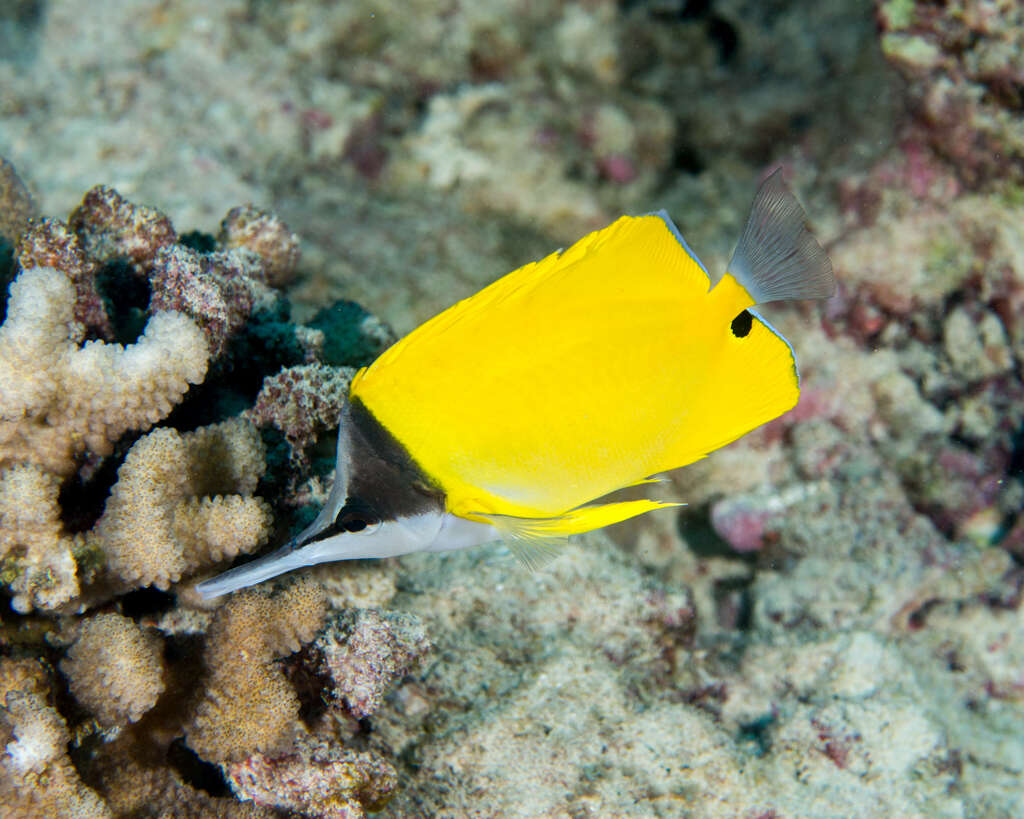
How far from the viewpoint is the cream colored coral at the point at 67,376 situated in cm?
203

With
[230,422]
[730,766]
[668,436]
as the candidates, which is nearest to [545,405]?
[668,436]

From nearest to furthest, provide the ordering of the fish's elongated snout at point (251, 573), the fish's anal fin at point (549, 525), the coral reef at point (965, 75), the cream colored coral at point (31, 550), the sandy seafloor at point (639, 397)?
the fish's elongated snout at point (251, 573) → the fish's anal fin at point (549, 525) → the cream colored coral at point (31, 550) → the sandy seafloor at point (639, 397) → the coral reef at point (965, 75)

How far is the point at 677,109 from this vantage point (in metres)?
5.54

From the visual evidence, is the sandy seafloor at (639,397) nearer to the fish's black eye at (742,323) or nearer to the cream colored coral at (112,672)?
the cream colored coral at (112,672)

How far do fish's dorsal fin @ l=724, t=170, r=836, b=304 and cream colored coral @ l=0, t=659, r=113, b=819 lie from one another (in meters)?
2.07

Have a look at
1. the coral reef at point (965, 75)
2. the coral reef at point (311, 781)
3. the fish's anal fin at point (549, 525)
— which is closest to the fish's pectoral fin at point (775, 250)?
the fish's anal fin at point (549, 525)

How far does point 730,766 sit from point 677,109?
184 inches

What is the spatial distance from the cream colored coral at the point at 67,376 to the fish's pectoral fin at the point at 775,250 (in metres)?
1.57

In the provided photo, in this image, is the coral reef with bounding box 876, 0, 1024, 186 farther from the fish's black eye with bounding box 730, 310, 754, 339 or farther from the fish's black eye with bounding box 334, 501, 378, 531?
the fish's black eye with bounding box 334, 501, 378, 531

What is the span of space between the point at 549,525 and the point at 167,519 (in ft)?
3.48

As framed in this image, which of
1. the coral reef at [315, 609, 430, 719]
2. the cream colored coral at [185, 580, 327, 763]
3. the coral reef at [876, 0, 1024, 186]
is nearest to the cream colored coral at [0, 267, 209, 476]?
the cream colored coral at [185, 580, 327, 763]

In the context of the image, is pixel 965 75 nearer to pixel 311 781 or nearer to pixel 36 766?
pixel 311 781

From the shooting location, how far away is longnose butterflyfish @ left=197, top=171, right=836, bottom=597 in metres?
1.78

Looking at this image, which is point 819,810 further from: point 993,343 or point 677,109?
point 677,109
